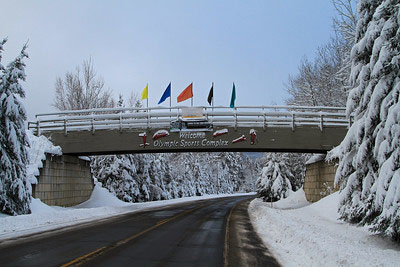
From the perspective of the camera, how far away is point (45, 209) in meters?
18.2

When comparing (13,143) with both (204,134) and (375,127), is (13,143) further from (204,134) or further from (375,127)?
(375,127)

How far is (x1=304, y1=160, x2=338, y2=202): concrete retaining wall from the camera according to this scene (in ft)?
71.2

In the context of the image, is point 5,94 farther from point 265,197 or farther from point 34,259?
point 265,197

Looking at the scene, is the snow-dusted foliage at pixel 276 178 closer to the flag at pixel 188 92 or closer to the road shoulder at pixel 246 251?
the flag at pixel 188 92

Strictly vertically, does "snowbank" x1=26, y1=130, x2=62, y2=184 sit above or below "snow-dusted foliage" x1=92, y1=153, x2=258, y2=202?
above

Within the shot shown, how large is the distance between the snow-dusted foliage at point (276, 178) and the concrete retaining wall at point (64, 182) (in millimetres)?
17689

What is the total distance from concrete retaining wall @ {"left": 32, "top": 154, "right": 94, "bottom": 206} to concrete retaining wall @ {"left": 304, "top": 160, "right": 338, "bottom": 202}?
16.3m

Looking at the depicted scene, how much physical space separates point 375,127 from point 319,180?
44.8 ft

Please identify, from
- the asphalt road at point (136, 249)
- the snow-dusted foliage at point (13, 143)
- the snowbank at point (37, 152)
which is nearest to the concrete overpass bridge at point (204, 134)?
the snowbank at point (37, 152)

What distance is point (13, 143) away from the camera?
613 inches

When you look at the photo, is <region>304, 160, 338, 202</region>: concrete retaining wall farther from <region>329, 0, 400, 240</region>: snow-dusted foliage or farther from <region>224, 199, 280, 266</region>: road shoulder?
<region>224, 199, 280, 266</region>: road shoulder

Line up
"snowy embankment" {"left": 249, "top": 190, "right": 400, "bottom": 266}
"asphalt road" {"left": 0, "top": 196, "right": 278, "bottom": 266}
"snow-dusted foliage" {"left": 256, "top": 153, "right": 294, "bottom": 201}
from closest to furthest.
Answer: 1. "snowy embankment" {"left": 249, "top": 190, "right": 400, "bottom": 266}
2. "asphalt road" {"left": 0, "top": 196, "right": 278, "bottom": 266}
3. "snow-dusted foliage" {"left": 256, "top": 153, "right": 294, "bottom": 201}

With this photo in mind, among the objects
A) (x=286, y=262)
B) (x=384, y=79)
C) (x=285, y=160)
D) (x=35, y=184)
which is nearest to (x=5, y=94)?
(x=35, y=184)

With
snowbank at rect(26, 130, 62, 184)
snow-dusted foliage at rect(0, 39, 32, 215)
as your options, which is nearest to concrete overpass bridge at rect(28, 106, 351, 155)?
snowbank at rect(26, 130, 62, 184)
